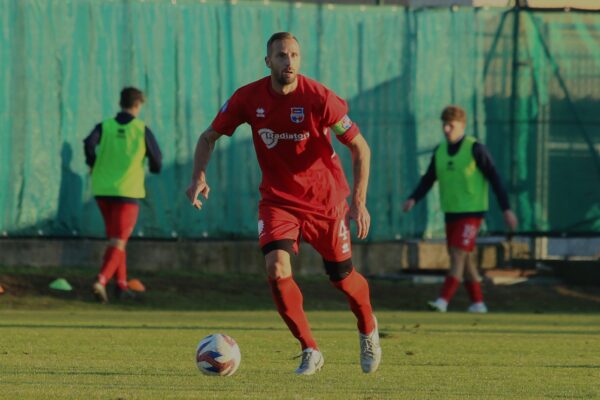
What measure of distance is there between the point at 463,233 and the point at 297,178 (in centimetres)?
789

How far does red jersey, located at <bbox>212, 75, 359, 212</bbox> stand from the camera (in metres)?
9.95

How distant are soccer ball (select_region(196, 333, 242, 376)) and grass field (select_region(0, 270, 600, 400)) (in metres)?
0.07

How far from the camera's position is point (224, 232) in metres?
19.7

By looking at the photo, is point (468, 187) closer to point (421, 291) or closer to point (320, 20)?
point (421, 291)

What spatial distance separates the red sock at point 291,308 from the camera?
9.95 metres

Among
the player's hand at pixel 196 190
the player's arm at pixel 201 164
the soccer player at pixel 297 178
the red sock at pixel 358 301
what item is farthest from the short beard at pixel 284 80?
the red sock at pixel 358 301

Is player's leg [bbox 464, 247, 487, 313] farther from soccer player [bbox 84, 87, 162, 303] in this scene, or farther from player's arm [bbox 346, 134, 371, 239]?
player's arm [bbox 346, 134, 371, 239]

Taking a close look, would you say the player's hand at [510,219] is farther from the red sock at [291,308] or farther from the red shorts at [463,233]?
the red sock at [291,308]

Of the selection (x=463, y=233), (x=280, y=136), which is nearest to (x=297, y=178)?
(x=280, y=136)

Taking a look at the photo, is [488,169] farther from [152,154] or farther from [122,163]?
[122,163]

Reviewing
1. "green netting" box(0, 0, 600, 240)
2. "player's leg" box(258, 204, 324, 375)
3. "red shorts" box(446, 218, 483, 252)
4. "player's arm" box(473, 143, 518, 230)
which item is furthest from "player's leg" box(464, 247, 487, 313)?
"player's leg" box(258, 204, 324, 375)

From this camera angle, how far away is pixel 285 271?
990 centimetres

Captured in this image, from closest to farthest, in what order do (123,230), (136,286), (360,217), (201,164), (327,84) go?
1. (360,217)
2. (201,164)
3. (123,230)
4. (136,286)
5. (327,84)

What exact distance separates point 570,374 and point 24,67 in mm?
10750
